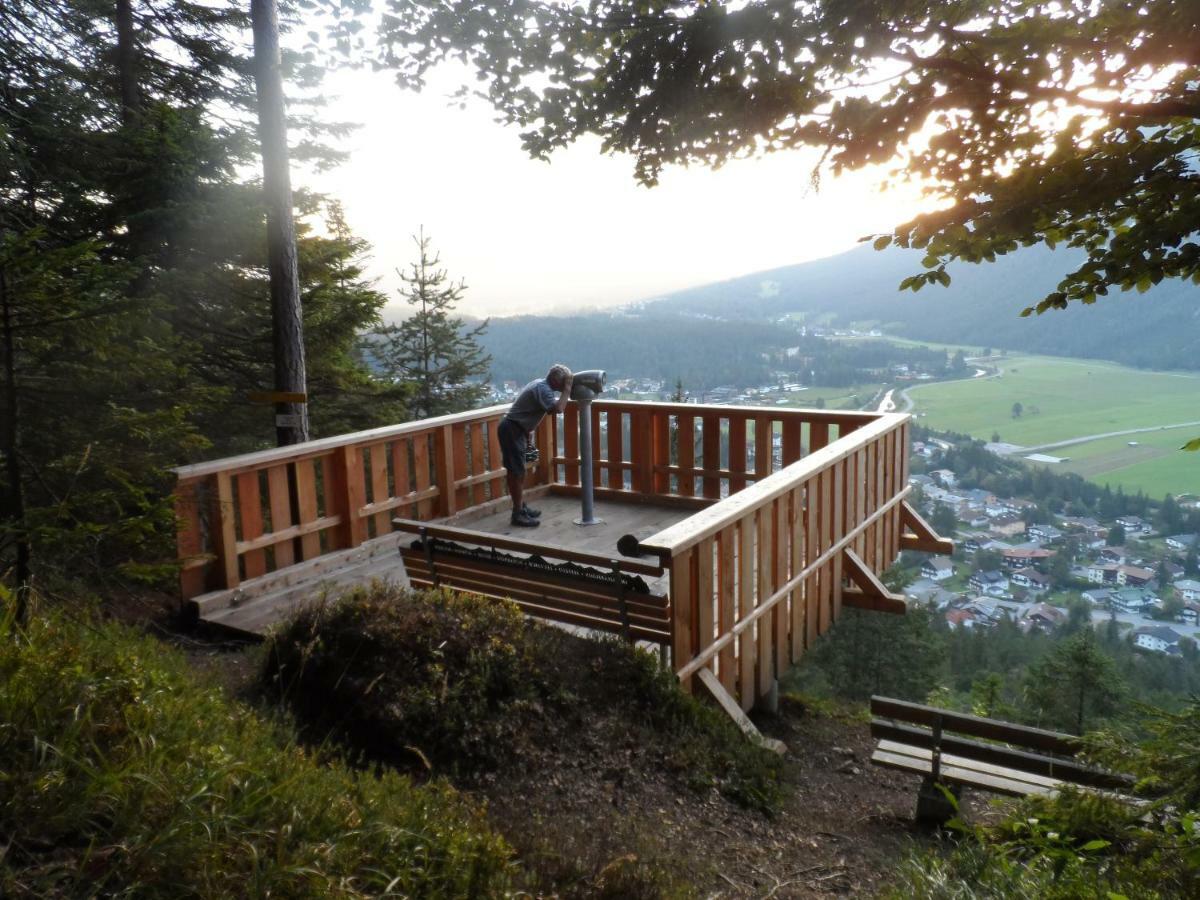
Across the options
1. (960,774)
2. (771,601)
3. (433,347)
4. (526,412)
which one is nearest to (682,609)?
(771,601)

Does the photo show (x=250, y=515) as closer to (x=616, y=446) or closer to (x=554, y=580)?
(x=554, y=580)

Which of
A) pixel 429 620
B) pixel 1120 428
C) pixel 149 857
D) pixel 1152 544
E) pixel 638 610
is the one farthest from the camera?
pixel 1120 428

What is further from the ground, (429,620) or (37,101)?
(37,101)

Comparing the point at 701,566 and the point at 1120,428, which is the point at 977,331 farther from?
the point at 701,566

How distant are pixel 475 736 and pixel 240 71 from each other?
460 inches

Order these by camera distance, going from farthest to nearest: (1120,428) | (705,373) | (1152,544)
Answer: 1. (1120,428)
2. (1152,544)
3. (705,373)

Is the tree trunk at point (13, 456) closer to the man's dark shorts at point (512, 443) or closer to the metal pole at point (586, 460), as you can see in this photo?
the man's dark shorts at point (512, 443)

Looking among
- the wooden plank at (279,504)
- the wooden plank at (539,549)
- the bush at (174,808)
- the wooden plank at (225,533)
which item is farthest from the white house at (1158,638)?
the bush at (174,808)

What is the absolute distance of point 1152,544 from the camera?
4906cm

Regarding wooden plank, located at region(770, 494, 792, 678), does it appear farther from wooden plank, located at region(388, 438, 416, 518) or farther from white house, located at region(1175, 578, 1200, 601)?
white house, located at region(1175, 578, 1200, 601)

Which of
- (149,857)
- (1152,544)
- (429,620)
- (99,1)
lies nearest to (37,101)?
(99,1)

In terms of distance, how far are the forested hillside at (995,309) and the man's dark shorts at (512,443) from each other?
55347mm

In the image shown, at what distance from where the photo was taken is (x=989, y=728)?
4609 mm

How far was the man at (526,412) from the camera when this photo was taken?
757cm
